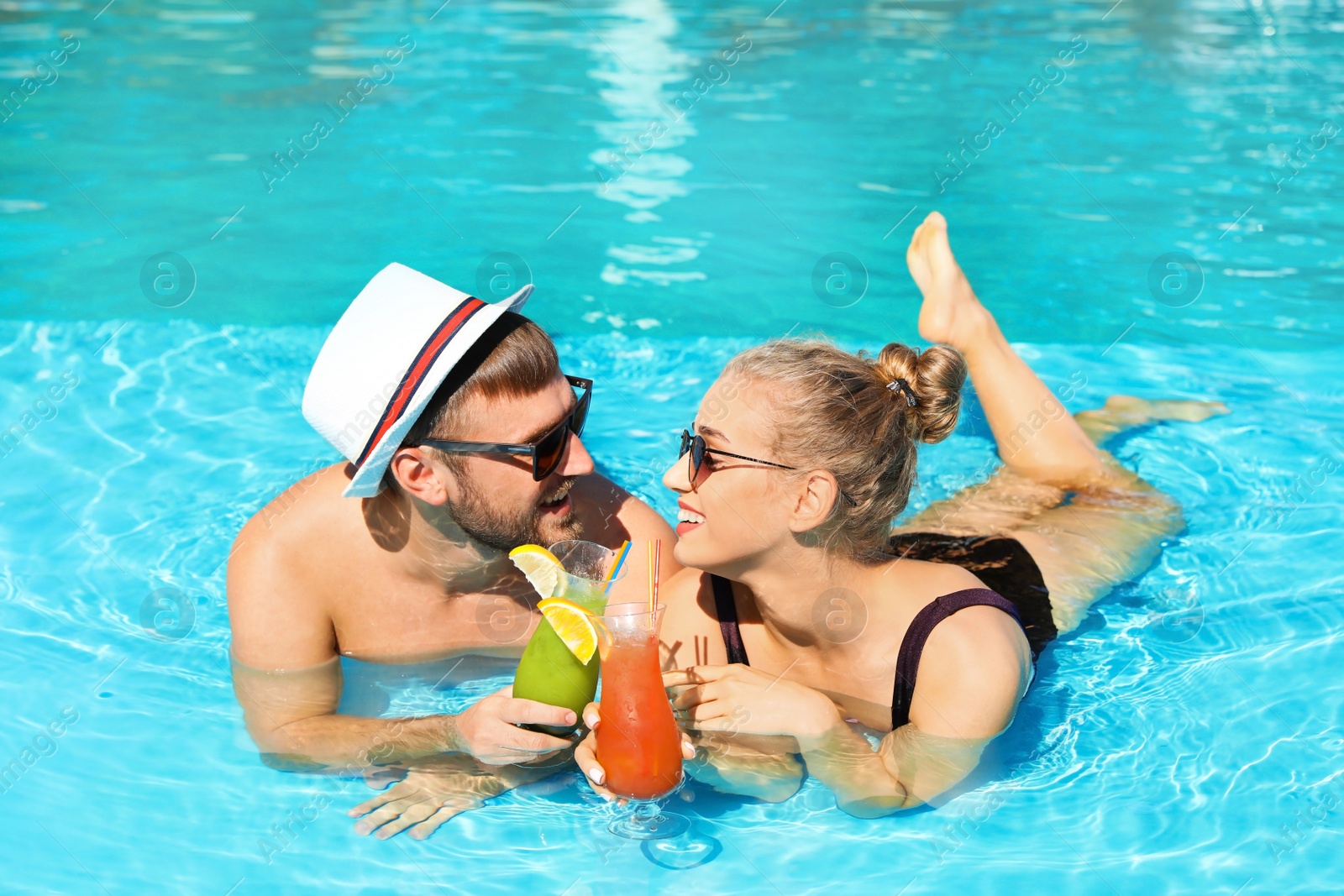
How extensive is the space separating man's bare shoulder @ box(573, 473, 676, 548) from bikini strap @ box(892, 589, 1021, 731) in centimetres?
110

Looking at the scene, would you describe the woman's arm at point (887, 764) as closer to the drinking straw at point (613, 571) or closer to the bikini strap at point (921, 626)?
the bikini strap at point (921, 626)

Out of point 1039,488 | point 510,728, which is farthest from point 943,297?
point 510,728

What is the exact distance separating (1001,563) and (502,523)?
6.30ft

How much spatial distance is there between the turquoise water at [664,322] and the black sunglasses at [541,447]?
44.3 inches

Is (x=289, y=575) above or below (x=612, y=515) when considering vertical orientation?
above

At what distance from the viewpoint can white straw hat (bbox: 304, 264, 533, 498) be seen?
3352 millimetres

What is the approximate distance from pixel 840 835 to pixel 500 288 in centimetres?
518

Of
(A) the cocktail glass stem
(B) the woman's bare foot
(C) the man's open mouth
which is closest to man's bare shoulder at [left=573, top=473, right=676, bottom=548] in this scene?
(C) the man's open mouth

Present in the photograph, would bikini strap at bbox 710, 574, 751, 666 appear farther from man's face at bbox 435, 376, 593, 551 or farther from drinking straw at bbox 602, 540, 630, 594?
drinking straw at bbox 602, 540, 630, 594

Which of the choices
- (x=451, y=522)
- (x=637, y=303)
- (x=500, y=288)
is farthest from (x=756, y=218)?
(x=451, y=522)

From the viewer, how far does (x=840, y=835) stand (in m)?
3.65

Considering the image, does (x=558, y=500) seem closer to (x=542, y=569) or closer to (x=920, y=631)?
(x=542, y=569)

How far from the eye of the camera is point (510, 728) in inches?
122

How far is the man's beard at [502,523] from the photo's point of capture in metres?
3.64
